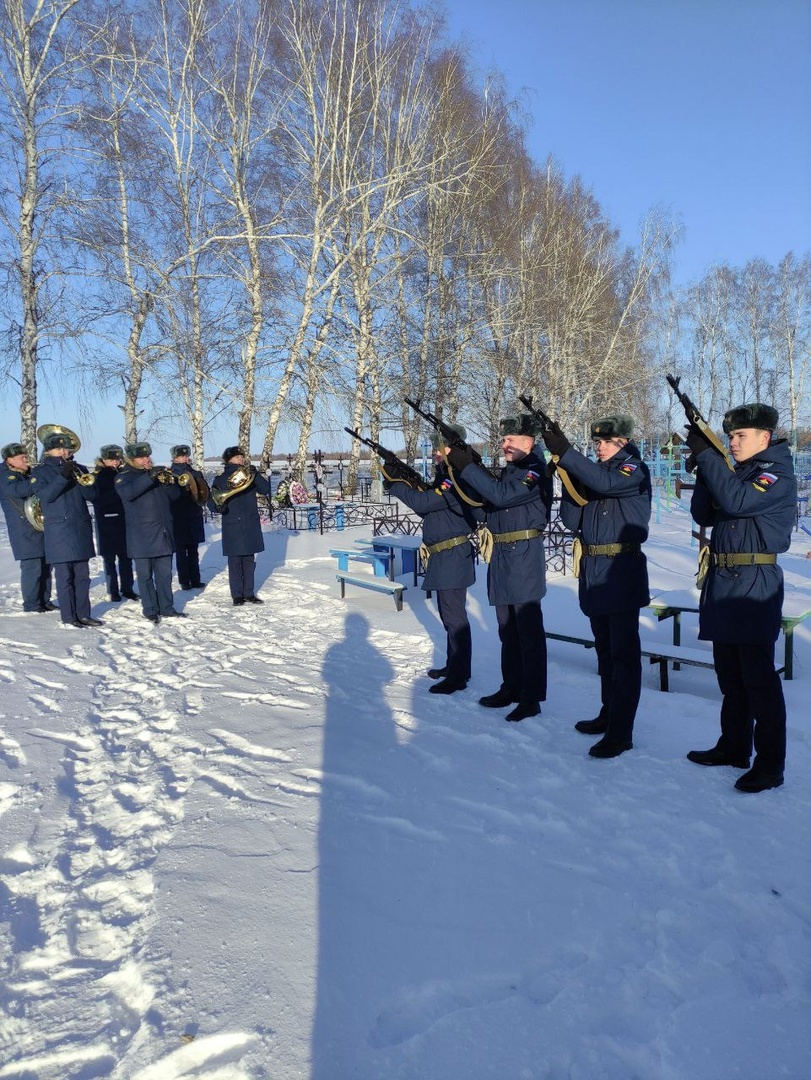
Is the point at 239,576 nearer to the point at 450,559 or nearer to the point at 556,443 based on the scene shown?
the point at 450,559

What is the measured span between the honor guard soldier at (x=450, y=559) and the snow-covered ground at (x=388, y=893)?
0.94 feet

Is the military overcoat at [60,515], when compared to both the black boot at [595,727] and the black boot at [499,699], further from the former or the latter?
the black boot at [595,727]

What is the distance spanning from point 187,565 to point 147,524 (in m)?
1.81

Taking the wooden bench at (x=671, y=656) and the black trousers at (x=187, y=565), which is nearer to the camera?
the wooden bench at (x=671, y=656)

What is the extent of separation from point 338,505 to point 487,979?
13188 mm

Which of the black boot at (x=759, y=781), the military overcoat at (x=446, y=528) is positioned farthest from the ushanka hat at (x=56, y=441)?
the black boot at (x=759, y=781)

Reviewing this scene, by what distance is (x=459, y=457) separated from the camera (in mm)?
4207

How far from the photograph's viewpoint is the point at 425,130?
16.1 metres

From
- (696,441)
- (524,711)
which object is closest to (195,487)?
(524,711)

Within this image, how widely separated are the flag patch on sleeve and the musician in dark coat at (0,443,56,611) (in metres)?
6.37

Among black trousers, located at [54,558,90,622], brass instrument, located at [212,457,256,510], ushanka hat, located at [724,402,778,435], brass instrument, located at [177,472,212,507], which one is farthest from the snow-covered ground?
brass instrument, located at [177,472,212,507]

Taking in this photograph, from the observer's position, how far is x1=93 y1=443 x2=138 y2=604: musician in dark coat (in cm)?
761

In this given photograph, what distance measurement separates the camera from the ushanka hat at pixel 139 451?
6.49 metres

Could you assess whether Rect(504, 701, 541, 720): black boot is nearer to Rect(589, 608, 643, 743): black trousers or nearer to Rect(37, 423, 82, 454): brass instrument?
Rect(589, 608, 643, 743): black trousers
